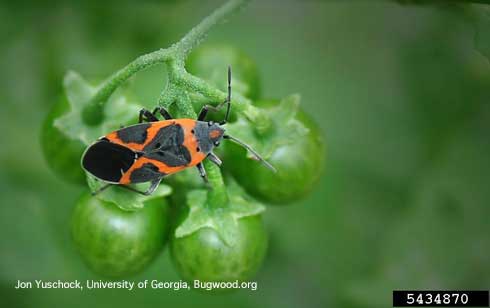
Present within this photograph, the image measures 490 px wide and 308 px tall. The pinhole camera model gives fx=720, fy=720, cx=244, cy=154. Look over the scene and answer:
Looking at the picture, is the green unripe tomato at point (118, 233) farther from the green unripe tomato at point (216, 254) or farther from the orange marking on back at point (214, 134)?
the orange marking on back at point (214, 134)

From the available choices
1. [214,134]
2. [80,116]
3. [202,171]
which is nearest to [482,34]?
[214,134]

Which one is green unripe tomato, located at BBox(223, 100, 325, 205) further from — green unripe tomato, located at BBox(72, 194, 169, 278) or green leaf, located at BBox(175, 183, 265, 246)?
green unripe tomato, located at BBox(72, 194, 169, 278)

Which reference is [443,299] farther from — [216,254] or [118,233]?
[118,233]

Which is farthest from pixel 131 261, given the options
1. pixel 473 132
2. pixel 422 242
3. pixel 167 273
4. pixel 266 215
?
pixel 473 132

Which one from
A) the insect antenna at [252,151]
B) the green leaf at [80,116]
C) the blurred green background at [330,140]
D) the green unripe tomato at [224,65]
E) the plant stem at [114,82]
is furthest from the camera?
the blurred green background at [330,140]

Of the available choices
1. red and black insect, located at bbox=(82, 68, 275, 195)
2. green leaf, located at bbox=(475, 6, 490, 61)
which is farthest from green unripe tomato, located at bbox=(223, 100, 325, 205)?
green leaf, located at bbox=(475, 6, 490, 61)

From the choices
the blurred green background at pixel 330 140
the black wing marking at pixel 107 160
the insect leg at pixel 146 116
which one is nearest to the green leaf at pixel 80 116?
the insect leg at pixel 146 116

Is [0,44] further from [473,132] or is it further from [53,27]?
[473,132]
